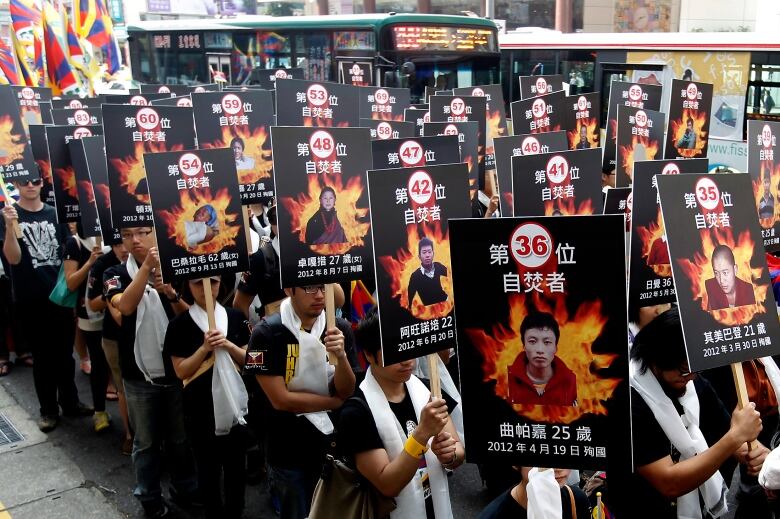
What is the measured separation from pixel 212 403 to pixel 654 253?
2358 mm

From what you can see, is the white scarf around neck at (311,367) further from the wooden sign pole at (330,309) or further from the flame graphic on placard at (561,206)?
the flame graphic on placard at (561,206)

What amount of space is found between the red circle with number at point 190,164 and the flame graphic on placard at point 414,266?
1.61m

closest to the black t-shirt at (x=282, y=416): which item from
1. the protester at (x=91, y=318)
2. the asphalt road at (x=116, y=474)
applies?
the asphalt road at (x=116, y=474)

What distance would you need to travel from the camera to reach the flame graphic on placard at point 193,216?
4.29 meters

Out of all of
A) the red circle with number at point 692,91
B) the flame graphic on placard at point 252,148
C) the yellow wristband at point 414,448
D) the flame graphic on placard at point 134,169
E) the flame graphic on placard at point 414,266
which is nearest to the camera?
the yellow wristband at point 414,448

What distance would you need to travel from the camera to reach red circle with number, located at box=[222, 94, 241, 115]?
6.22m

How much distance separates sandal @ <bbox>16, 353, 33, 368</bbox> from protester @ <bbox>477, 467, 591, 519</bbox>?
5.95m

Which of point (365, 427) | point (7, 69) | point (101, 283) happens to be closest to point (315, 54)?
point (7, 69)

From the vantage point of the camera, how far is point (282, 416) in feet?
12.3

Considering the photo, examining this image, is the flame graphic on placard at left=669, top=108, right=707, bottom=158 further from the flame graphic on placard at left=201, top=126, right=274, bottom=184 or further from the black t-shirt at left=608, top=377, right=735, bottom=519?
the black t-shirt at left=608, top=377, right=735, bottom=519

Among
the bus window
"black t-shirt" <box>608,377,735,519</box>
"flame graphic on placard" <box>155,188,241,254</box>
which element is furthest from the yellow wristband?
the bus window

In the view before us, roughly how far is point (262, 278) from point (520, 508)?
2894 mm

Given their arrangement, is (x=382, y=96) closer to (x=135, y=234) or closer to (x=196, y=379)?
(x=135, y=234)

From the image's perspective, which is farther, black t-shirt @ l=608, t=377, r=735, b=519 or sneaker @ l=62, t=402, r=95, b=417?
sneaker @ l=62, t=402, r=95, b=417
